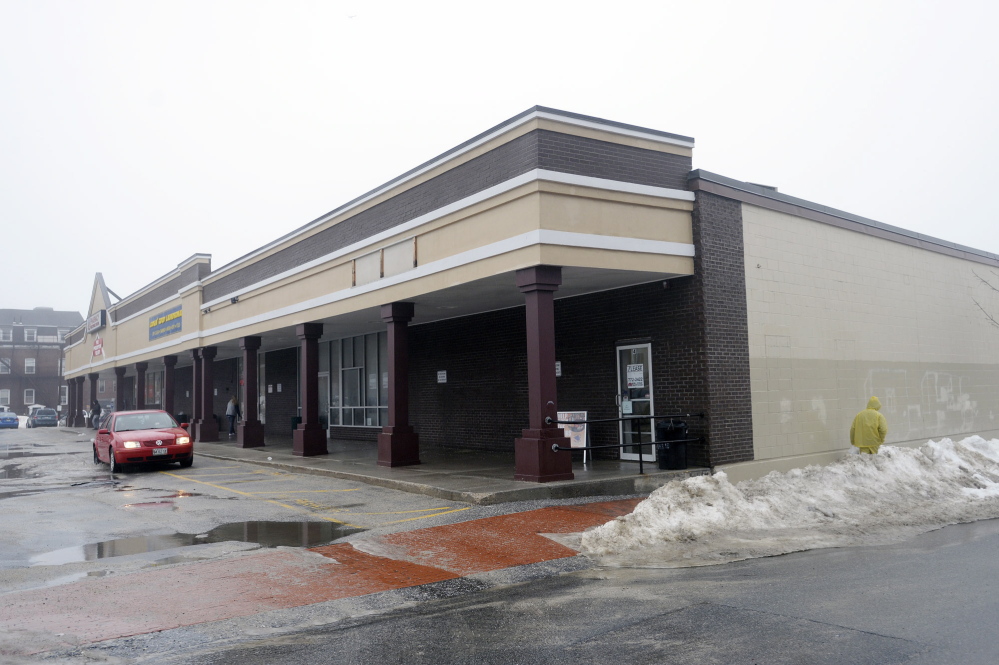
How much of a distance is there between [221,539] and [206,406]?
68.9ft

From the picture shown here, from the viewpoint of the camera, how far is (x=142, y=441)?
1862 cm

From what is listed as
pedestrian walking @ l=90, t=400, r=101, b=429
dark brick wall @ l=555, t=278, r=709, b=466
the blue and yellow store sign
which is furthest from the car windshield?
pedestrian walking @ l=90, t=400, r=101, b=429

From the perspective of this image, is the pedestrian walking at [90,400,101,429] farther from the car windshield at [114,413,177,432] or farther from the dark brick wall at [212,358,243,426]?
the car windshield at [114,413,177,432]

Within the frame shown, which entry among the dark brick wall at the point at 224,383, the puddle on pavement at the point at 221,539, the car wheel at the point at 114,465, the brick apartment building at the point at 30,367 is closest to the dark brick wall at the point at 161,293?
the dark brick wall at the point at 224,383

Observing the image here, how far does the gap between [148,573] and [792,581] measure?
22.4 feet

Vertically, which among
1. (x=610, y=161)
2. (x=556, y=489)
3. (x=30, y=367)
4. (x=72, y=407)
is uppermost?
(x=610, y=161)

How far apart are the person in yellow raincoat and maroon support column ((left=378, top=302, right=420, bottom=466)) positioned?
30.6 feet

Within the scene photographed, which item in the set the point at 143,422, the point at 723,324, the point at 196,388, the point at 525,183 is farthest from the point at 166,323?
the point at 723,324

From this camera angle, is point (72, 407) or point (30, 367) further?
point (30, 367)

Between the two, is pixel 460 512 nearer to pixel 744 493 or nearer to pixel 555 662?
pixel 744 493

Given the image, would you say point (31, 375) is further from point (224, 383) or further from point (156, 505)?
point (156, 505)

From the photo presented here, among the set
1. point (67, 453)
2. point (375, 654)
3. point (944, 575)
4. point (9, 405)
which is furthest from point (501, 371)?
point (9, 405)

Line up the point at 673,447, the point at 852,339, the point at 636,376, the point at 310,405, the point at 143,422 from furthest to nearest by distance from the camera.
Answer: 1. the point at 310,405
2. the point at 143,422
3. the point at 852,339
4. the point at 636,376
5. the point at 673,447

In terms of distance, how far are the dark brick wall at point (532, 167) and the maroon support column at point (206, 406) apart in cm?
1435
